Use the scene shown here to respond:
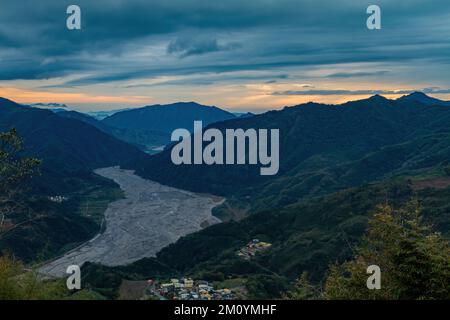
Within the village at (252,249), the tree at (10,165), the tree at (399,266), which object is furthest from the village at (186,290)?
the tree at (10,165)

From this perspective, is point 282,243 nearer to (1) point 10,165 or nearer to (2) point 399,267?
(2) point 399,267

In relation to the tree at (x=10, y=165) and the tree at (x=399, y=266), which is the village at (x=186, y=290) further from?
the tree at (x=10, y=165)

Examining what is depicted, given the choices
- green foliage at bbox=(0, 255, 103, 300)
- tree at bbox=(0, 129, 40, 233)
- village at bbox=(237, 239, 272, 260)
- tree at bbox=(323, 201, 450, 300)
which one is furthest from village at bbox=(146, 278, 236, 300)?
green foliage at bbox=(0, 255, 103, 300)

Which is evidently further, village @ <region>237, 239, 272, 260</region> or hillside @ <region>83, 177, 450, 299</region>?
village @ <region>237, 239, 272, 260</region>

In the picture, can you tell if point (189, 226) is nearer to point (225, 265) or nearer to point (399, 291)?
point (225, 265)

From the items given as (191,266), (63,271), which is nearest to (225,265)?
(191,266)

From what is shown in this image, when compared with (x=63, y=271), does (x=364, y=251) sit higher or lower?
higher

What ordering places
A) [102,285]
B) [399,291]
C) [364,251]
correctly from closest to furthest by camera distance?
[399,291] → [364,251] → [102,285]

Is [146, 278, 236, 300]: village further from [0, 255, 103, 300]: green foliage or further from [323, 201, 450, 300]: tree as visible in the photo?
[0, 255, 103, 300]: green foliage

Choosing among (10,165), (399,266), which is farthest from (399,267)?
(10,165)
